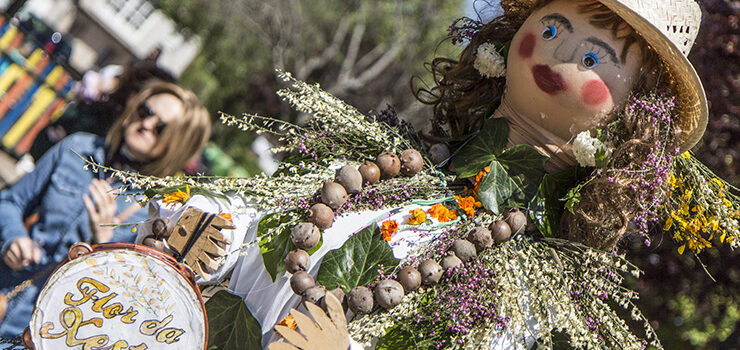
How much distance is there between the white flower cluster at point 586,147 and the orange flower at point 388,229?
53 cm

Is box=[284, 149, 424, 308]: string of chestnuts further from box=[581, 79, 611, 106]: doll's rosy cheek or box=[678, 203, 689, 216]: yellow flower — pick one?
box=[678, 203, 689, 216]: yellow flower

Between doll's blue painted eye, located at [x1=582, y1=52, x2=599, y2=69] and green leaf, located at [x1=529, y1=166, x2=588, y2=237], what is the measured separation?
29 centimetres

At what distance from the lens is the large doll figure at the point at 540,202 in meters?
1.70

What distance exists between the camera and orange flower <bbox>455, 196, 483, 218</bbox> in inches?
Answer: 72.7

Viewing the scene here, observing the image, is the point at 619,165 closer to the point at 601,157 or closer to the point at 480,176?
the point at 601,157

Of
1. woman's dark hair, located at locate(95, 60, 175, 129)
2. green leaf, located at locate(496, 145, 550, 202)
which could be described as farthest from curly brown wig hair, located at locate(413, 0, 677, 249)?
woman's dark hair, located at locate(95, 60, 175, 129)

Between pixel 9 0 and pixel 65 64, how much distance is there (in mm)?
678

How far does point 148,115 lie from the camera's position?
3.55 metres

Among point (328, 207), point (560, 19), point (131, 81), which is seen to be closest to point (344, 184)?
point (328, 207)

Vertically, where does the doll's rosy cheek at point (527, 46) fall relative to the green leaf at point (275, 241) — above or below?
above

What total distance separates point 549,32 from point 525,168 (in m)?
0.38

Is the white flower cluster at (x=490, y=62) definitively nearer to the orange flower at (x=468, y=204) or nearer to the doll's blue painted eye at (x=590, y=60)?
the doll's blue painted eye at (x=590, y=60)

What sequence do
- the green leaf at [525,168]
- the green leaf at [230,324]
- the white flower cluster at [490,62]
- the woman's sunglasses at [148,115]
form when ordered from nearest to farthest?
the green leaf at [230,324] < the green leaf at [525,168] < the white flower cluster at [490,62] < the woman's sunglasses at [148,115]

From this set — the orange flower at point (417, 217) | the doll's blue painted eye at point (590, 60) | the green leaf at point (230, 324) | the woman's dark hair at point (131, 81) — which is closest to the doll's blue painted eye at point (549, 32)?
the doll's blue painted eye at point (590, 60)
